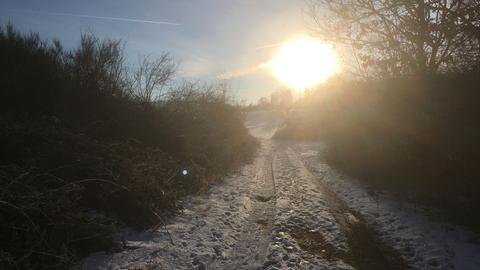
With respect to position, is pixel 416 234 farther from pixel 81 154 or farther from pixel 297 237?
pixel 81 154

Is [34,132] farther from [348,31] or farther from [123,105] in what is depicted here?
[348,31]

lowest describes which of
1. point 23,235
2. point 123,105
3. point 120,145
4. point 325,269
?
point 325,269

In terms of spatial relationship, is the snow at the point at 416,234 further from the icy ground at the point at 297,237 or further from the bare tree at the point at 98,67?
the bare tree at the point at 98,67

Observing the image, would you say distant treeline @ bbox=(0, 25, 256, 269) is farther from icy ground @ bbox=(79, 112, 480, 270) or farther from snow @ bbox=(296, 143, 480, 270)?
snow @ bbox=(296, 143, 480, 270)

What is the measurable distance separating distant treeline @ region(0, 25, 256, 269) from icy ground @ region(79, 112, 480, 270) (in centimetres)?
58

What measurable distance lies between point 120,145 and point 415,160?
855 centimetres

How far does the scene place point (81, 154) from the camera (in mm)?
7332

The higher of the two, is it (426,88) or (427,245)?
(426,88)

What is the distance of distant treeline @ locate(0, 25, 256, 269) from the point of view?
4918mm

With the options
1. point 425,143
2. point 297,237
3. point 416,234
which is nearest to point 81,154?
point 297,237

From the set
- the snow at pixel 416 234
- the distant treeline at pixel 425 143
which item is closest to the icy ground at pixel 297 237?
the snow at pixel 416 234

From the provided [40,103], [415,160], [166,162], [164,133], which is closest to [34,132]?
[40,103]

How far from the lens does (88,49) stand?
12.8m

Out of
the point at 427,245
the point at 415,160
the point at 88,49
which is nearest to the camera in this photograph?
the point at 427,245
